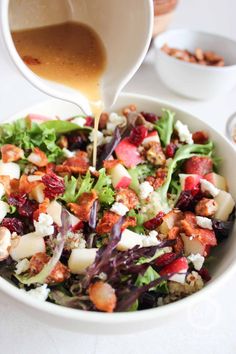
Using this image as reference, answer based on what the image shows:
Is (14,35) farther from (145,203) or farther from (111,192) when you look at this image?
(145,203)

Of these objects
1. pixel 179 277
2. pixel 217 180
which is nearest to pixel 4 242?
pixel 179 277

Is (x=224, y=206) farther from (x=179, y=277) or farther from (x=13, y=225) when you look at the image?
(x=13, y=225)

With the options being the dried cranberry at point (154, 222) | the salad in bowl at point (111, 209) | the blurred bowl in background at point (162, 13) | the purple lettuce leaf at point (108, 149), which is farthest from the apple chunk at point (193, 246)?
the blurred bowl in background at point (162, 13)

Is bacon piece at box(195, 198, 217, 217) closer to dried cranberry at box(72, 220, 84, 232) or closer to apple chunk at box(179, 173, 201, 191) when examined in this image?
apple chunk at box(179, 173, 201, 191)

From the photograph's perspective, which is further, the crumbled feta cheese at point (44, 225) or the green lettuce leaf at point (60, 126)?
the green lettuce leaf at point (60, 126)

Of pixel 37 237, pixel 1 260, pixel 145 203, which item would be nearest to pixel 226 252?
pixel 145 203

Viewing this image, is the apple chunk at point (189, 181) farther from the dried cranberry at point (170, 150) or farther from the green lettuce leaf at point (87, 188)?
the green lettuce leaf at point (87, 188)

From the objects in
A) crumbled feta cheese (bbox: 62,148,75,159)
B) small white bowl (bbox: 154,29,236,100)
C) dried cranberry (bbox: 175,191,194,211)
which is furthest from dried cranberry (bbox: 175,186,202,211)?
small white bowl (bbox: 154,29,236,100)
